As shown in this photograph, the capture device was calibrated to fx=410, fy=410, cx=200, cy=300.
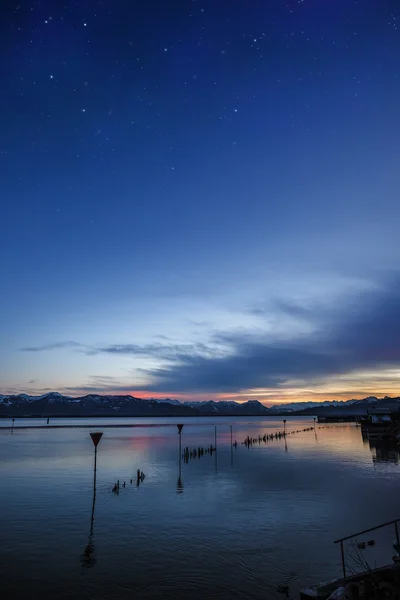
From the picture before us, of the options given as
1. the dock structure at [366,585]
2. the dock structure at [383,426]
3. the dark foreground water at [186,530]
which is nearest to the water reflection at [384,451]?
the dock structure at [383,426]

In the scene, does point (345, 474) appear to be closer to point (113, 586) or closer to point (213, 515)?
point (213, 515)

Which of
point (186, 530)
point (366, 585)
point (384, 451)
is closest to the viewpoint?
point (366, 585)

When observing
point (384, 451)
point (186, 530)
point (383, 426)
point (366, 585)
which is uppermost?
point (366, 585)

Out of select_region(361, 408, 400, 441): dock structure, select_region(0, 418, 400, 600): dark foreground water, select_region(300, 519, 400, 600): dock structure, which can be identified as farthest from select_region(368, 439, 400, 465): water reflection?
select_region(300, 519, 400, 600): dock structure

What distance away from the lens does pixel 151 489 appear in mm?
42938

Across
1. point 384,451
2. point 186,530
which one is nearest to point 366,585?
point 186,530

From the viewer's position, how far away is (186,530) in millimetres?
27641

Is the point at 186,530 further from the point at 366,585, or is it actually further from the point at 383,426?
the point at 383,426

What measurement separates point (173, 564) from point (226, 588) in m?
4.00

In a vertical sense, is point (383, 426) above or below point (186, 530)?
above

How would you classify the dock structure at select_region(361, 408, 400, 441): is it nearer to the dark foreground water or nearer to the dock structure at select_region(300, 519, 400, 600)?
the dark foreground water

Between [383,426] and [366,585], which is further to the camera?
[383,426]

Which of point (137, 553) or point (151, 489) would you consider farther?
point (151, 489)

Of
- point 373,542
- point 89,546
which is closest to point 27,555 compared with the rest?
point 89,546
